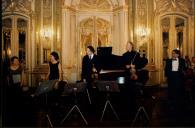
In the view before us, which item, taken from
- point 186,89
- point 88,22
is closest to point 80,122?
point 186,89

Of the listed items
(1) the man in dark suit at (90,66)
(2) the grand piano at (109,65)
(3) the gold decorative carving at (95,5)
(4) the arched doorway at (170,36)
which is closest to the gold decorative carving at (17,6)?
(3) the gold decorative carving at (95,5)

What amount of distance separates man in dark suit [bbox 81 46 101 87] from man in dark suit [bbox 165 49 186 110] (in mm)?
1785

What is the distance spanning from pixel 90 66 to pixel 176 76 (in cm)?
214

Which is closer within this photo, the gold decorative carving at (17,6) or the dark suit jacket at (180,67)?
the dark suit jacket at (180,67)

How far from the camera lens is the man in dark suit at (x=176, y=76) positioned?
7.77 m

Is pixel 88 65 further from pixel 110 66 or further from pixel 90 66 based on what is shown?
pixel 110 66

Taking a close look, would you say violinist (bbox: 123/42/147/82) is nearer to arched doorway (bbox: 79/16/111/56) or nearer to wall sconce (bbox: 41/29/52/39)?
wall sconce (bbox: 41/29/52/39)

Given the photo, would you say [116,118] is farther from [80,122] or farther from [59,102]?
[59,102]

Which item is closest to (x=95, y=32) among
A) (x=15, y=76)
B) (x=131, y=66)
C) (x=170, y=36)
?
(x=170, y=36)

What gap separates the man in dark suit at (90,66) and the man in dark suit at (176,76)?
179cm

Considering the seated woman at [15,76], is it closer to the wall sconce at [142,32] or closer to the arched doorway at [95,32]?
the arched doorway at [95,32]

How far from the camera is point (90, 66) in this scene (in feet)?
23.9

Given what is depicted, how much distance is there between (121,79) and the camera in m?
6.55

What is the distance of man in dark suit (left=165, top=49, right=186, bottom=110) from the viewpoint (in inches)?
306
